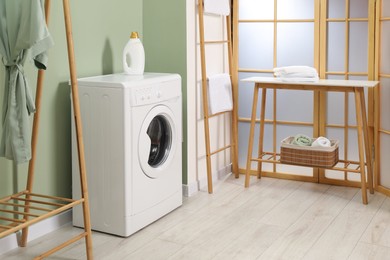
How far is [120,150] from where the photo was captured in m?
3.18

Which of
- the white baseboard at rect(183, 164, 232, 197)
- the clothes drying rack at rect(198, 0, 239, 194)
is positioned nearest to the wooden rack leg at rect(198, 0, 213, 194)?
the clothes drying rack at rect(198, 0, 239, 194)

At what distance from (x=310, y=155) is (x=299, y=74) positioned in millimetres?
569

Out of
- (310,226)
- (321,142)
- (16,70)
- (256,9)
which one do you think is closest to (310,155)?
(321,142)

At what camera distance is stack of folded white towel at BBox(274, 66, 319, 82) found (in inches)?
160

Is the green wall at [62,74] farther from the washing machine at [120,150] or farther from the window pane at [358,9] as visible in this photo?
the window pane at [358,9]

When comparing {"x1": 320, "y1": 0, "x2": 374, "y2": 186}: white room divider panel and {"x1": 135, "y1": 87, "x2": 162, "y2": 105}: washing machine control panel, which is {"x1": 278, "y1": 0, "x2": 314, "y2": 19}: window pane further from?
{"x1": 135, "y1": 87, "x2": 162, "y2": 105}: washing machine control panel

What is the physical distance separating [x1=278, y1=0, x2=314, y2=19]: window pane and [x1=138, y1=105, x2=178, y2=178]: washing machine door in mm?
1394

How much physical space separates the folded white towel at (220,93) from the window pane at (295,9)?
633 millimetres

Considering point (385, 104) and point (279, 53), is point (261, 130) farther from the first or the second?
point (385, 104)

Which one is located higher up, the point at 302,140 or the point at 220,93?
the point at 220,93

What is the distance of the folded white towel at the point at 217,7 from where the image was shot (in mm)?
4094

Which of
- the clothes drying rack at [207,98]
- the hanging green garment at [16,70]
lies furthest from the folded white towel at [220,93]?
the hanging green garment at [16,70]

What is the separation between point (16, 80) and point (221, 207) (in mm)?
1690

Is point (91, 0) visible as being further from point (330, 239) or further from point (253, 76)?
point (330, 239)
